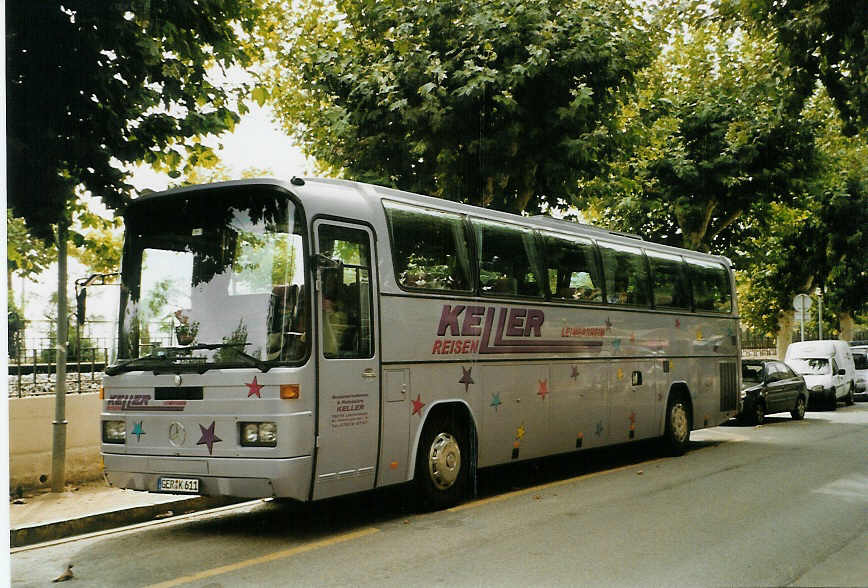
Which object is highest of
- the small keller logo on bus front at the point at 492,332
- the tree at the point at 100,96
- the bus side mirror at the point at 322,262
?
the tree at the point at 100,96

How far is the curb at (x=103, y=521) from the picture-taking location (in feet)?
27.6

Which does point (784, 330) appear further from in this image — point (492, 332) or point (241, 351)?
point (241, 351)

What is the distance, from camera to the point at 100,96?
1033 cm

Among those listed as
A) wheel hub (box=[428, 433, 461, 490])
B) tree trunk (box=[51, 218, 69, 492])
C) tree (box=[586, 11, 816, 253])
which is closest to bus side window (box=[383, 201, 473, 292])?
wheel hub (box=[428, 433, 461, 490])

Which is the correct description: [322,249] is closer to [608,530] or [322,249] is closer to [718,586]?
[608,530]

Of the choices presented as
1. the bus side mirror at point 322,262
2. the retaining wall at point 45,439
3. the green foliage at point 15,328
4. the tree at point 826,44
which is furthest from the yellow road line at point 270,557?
the tree at point 826,44

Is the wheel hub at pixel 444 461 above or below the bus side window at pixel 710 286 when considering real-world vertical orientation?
below

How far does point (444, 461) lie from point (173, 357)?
3070 millimetres

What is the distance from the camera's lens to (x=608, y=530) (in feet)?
27.6

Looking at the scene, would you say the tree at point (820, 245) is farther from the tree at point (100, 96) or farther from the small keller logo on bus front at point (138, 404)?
the small keller logo on bus front at point (138, 404)

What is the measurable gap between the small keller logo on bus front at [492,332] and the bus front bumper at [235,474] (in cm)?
235

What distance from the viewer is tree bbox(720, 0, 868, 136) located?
11.7 m

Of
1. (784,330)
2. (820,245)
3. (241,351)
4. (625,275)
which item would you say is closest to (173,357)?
(241,351)

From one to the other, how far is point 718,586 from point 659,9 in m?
10.6
